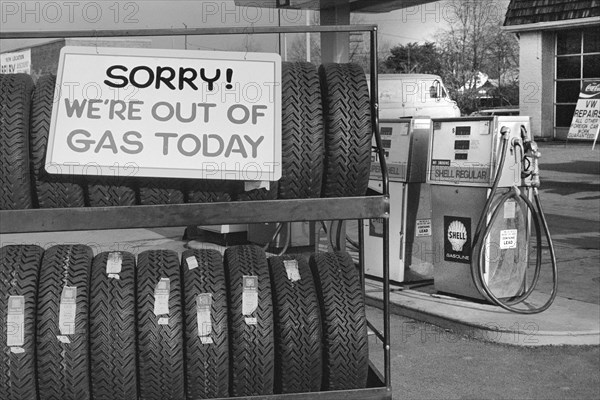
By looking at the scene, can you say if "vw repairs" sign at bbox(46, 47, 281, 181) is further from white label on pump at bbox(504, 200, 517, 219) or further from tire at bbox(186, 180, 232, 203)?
white label on pump at bbox(504, 200, 517, 219)

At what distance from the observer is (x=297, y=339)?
3434 millimetres

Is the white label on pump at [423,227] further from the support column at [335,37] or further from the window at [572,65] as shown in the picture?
the window at [572,65]

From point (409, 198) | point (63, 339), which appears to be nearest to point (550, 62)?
point (409, 198)

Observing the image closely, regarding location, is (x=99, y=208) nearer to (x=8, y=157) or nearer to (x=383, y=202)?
(x=8, y=157)

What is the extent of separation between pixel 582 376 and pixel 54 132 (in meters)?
4.52

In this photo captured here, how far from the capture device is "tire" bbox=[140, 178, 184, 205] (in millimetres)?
3338

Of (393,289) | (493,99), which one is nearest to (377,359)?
(393,289)

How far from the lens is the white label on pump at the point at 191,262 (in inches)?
138

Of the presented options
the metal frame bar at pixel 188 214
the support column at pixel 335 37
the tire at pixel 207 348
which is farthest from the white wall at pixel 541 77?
the tire at pixel 207 348

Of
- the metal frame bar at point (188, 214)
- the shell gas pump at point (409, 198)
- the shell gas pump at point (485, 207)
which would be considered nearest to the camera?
the metal frame bar at point (188, 214)

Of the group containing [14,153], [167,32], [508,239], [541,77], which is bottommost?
[508,239]

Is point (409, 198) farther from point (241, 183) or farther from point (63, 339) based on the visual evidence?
point (63, 339)

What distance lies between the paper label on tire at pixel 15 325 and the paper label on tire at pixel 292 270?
1.08m

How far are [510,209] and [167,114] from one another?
527 centimetres
